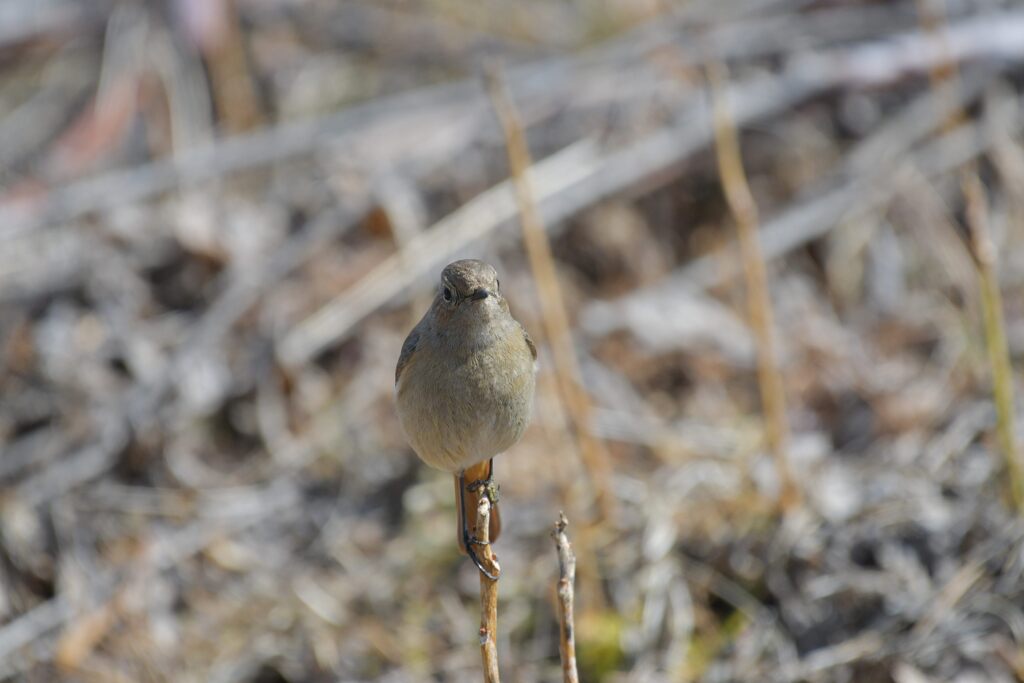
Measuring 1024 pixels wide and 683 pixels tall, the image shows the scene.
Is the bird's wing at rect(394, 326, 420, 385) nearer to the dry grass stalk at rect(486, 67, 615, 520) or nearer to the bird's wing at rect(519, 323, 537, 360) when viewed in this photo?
the bird's wing at rect(519, 323, 537, 360)

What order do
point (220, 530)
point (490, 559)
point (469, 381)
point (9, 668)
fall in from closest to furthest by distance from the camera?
1. point (490, 559)
2. point (469, 381)
3. point (9, 668)
4. point (220, 530)

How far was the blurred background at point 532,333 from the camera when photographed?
379 centimetres

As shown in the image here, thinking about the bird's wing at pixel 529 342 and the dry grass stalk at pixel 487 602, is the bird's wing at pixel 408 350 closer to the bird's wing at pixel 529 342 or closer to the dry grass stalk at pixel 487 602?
the bird's wing at pixel 529 342

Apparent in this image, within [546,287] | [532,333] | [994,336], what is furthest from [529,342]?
[532,333]

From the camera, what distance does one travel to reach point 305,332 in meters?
5.02

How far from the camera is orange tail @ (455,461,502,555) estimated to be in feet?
8.34

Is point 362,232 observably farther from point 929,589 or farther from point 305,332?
point 929,589

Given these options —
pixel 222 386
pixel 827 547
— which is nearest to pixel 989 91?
pixel 827 547

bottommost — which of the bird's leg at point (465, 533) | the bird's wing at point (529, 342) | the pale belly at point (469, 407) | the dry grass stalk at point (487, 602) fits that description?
the dry grass stalk at point (487, 602)

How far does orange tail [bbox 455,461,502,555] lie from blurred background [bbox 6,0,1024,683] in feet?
3.21

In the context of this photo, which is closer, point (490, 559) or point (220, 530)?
point (490, 559)

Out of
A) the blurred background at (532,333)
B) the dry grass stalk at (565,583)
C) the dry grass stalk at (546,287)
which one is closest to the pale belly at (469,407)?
the dry grass stalk at (565,583)

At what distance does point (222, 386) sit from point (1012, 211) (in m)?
3.66

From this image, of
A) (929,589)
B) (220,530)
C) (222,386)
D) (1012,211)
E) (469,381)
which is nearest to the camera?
(469,381)
